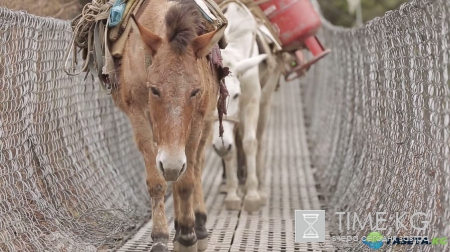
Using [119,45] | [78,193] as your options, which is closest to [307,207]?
[78,193]

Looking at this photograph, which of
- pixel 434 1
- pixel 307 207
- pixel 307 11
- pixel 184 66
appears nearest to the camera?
pixel 434 1

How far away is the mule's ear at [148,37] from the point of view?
402 cm

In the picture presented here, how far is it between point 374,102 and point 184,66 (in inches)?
85.8

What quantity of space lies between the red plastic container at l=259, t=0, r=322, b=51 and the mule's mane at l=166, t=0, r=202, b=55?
135 inches

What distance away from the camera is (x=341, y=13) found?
19969 mm

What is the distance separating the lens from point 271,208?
274 inches

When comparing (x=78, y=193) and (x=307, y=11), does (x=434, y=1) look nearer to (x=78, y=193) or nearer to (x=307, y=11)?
(x=78, y=193)

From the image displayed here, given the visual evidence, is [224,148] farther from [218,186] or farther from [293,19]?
[218,186]

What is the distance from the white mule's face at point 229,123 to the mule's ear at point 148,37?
207 cm

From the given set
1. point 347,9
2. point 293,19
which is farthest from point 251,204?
point 347,9

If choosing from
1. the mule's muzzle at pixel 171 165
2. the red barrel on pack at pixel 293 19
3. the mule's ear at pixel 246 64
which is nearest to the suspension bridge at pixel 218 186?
the red barrel on pack at pixel 293 19

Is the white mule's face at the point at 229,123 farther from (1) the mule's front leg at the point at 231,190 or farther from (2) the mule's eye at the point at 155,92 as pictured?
(2) the mule's eye at the point at 155,92

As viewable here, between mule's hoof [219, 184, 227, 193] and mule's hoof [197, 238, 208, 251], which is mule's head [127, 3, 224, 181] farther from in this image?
mule's hoof [219, 184, 227, 193]

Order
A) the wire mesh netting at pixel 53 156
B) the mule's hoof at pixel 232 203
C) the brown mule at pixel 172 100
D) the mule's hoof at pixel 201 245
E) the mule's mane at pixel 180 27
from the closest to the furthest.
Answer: the brown mule at pixel 172 100 < the mule's mane at pixel 180 27 < the wire mesh netting at pixel 53 156 < the mule's hoof at pixel 201 245 < the mule's hoof at pixel 232 203
